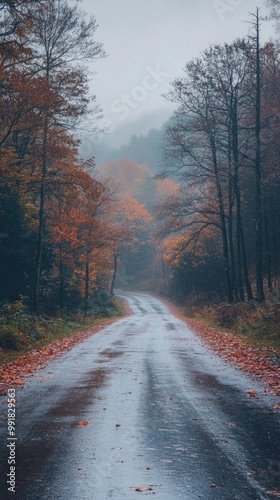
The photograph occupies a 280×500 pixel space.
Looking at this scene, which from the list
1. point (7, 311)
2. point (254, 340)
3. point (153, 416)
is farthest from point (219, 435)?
point (7, 311)

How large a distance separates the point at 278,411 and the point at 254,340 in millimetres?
10526

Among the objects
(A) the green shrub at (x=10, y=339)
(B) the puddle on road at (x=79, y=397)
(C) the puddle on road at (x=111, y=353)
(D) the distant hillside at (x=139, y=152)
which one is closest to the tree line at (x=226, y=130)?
(C) the puddle on road at (x=111, y=353)

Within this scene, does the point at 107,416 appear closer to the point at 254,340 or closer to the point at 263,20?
the point at 254,340

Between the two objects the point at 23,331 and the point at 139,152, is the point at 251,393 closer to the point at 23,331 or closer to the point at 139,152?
the point at 23,331

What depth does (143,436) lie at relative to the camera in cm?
634

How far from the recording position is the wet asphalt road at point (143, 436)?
4.77 metres

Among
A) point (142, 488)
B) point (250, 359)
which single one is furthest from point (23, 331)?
point (142, 488)

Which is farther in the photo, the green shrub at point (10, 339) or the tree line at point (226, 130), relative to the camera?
the tree line at point (226, 130)

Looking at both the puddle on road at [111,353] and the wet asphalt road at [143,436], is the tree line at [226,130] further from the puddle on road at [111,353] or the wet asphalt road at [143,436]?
the wet asphalt road at [143,436]

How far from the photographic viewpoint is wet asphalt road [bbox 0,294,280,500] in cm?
477

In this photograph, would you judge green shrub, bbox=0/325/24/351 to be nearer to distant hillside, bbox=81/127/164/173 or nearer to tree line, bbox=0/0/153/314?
tree line, bbox=0/0/153/314

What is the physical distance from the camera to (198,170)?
28547 mm

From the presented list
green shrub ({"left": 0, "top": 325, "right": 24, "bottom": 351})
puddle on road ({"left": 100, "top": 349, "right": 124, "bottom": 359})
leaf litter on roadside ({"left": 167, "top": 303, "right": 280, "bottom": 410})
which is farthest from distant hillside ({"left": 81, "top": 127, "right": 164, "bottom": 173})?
puddle on road ({"left": 100, "top": 349, "right": 124, "bottom": 359})

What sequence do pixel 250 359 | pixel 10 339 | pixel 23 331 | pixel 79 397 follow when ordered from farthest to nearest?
1. pixel 23 331
2. pixel 10 339
3. pixel 250 359
4. pixel 79 397
